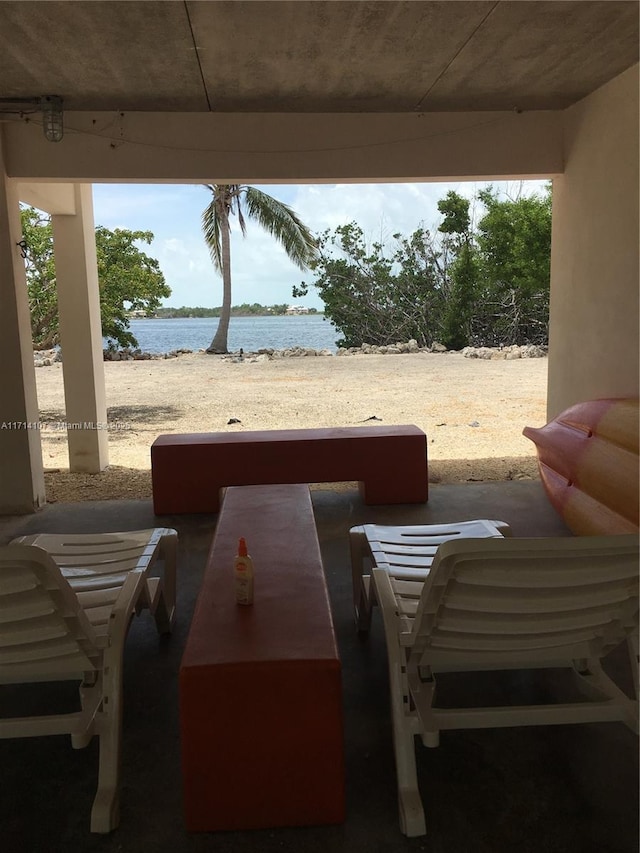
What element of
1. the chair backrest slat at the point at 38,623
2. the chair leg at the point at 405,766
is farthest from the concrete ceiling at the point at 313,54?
the chair leg at the point at 405,766

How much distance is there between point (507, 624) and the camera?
224 centimetres

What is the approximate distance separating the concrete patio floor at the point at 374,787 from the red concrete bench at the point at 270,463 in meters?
2.56

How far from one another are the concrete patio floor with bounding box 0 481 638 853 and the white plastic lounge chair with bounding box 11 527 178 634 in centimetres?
33

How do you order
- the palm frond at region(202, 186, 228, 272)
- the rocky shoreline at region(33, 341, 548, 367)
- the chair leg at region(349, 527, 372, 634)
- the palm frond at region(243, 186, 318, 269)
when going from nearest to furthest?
the chair leg at region(349, 527, 372, 634) → the rocky shoreline at region(33, 341, 548, 367) → the palm frond at region(243, 186, 318, 269) → the palm frond at region(202, 186, 228, 272)

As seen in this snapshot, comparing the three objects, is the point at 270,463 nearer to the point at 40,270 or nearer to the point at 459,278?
the point at 40,270

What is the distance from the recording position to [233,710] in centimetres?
210

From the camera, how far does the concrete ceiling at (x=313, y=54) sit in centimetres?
414

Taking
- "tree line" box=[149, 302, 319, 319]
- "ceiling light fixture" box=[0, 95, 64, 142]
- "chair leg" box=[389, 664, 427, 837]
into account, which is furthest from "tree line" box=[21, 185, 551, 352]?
"tree line" box=[149, 302, 319, 319]

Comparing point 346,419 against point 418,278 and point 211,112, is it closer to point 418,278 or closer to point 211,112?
point 211,112

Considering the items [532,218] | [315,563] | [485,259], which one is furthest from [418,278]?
[315,563]

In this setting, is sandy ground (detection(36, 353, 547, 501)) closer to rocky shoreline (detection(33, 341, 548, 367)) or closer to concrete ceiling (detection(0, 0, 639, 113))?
rocky shoreline (detection(33, 341, 548, 367))

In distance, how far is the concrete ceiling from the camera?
414 centimetres

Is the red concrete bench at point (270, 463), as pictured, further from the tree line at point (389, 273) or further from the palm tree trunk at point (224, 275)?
the palm tree trunk at point (224, 275)

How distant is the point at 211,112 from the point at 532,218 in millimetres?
11674
